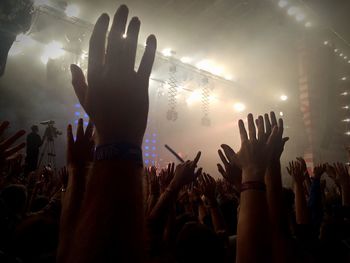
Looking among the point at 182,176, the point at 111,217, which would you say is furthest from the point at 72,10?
the point at 111,217

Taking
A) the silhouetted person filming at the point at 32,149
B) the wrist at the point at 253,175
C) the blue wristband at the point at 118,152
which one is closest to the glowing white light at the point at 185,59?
the silhouetted person filming at the point at 32,149

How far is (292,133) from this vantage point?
15.8 m

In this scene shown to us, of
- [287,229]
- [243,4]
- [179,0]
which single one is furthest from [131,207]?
[243,4]

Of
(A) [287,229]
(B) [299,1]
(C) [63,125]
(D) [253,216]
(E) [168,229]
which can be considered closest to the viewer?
(D) [253,216]

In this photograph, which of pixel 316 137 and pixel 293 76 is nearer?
pixel 316 137

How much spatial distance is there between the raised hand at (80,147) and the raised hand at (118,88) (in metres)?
0.53

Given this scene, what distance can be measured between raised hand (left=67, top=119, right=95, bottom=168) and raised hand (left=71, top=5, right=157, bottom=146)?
528mm

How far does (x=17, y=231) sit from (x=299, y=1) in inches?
572

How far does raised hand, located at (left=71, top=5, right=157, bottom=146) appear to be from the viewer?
0.78 meters

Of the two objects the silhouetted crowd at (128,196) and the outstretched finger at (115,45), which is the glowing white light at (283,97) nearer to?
the silhouetted crowd at (128,196)

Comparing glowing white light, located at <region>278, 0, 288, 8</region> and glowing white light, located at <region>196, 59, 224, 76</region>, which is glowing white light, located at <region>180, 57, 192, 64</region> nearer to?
glowing white light, located at <region>196, 59, 224, 76</region>

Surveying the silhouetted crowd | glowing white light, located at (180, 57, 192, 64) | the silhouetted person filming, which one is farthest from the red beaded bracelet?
glowing white light, located at (180, 57, 192, 64)

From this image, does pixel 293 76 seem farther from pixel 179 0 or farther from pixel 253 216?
pixel 253 216

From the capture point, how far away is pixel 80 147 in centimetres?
134
